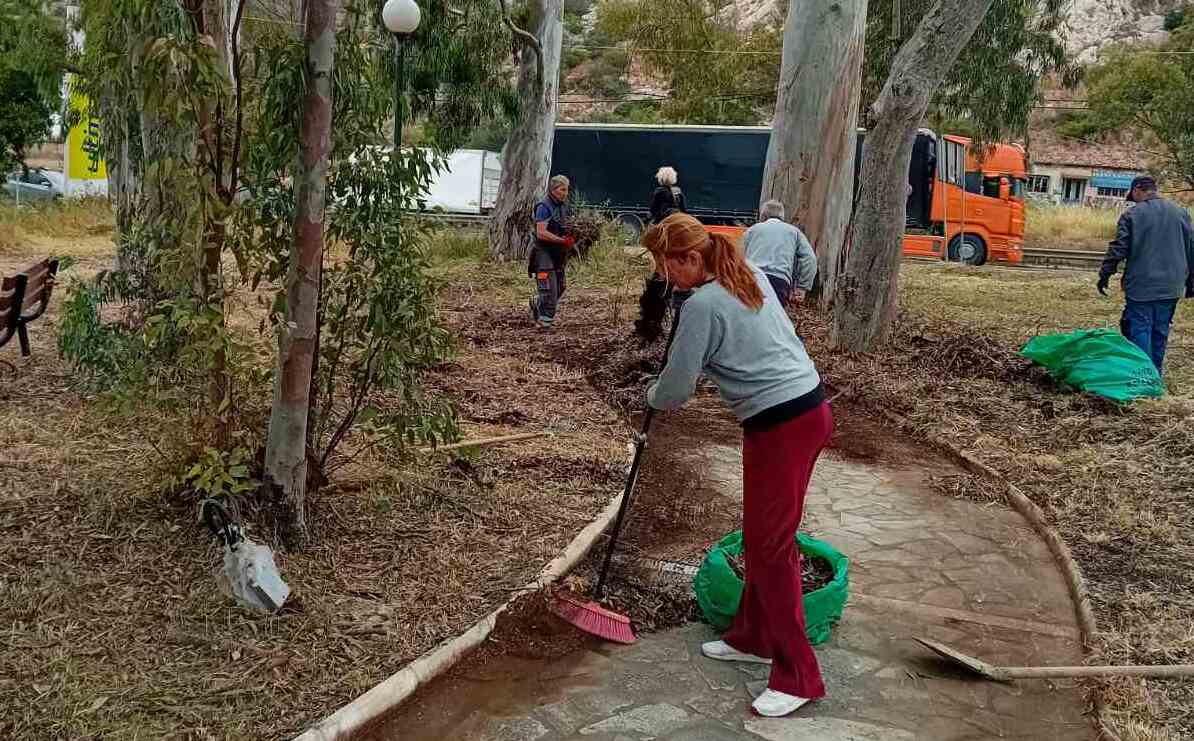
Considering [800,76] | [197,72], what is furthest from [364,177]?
[800,76]

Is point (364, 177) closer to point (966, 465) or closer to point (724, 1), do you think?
point (966, 465)

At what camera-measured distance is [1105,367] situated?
8.29m

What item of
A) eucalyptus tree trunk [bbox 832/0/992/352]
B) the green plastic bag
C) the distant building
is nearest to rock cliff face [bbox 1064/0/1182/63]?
the distant building

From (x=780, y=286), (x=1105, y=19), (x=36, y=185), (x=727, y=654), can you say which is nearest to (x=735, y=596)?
(x=727, y=654)

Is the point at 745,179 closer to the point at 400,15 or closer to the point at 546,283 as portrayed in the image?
the point at 546,283

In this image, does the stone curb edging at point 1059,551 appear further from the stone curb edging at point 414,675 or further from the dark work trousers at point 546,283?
the dark work trousers at point 546,283

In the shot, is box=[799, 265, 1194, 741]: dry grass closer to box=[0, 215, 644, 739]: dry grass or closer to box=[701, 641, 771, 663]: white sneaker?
box=[701, 641, 771, 663]: white sneaker

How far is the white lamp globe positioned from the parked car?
66.9 ft

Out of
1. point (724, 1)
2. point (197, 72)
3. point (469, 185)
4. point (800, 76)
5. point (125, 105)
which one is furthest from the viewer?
point (724, 1)

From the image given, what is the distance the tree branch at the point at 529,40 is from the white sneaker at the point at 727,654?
15562mm

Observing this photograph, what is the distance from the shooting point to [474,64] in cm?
2073

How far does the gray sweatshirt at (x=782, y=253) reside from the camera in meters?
8.23

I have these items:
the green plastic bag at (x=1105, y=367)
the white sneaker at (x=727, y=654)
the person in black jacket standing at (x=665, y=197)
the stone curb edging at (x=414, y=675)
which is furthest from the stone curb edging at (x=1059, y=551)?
the person in black jacket standing at (x=665, y=197)

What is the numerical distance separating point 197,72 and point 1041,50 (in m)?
27.6
